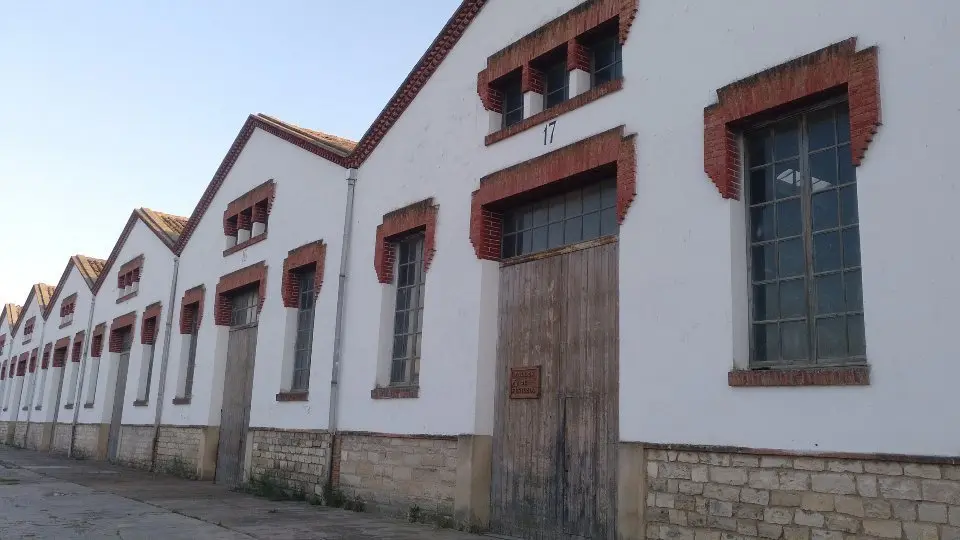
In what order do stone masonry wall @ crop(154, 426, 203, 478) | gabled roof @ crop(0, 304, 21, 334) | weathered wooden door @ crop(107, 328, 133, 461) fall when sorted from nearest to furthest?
stone masonry wall @ crop(154, 426, 203, 478) < weathered wooden door @ crop(107, 328, 133, 461) < gabled roof @ crop(0, 304, 21, 334)

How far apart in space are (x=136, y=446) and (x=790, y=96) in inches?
752

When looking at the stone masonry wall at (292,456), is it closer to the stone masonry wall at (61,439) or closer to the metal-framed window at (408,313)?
the metal-framed window at (408,313)

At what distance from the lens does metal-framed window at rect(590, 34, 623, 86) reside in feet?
29.8

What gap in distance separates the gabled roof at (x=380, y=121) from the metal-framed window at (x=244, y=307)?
10.9 feet

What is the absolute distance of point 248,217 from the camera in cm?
1727

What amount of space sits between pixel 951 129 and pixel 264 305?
40.4 ft

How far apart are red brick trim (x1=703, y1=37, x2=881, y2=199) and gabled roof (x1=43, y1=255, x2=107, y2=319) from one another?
25.7m

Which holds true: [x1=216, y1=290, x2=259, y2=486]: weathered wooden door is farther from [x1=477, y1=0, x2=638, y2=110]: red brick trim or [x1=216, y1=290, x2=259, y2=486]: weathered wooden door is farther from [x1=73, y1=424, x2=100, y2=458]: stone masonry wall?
[x1=73, y1=424, x2=100, y2=458]: stone masonry wall

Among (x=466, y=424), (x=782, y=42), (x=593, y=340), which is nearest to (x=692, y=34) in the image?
(x=782, y=42)

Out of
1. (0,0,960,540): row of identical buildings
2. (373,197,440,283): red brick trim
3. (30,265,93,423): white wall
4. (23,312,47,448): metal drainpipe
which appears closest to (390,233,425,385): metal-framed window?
(0,0,960,540): row of identical buildings

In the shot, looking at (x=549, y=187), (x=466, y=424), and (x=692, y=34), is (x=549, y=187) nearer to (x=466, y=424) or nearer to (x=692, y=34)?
(x=692, y=34)

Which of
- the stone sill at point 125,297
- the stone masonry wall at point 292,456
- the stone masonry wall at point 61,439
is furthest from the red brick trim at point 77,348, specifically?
the stone masonry wall at point 292,456

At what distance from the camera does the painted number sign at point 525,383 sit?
938 cm

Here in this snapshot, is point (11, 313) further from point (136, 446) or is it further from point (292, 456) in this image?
point (292, 456)
